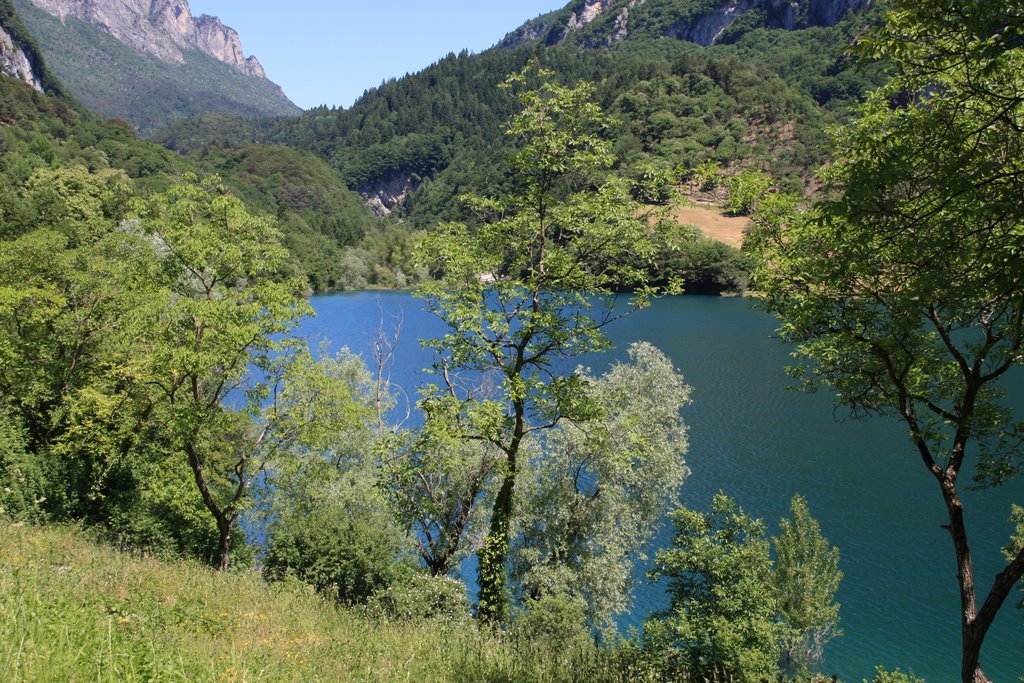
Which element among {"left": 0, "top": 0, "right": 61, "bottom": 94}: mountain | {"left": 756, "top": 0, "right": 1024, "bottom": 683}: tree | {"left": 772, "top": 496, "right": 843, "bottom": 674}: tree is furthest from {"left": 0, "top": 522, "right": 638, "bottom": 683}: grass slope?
{"left": 0, "top": 0, "right": 61, "bottom": 94}: mountain

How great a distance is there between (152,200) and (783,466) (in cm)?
3290

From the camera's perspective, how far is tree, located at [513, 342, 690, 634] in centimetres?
1773

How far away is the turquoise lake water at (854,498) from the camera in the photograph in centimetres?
1983

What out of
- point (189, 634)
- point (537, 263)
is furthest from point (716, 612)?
point (189, 634)

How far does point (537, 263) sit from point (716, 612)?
25.8ft

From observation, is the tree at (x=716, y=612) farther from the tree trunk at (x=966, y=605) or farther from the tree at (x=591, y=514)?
the tree trunk at (x=966, y=605)

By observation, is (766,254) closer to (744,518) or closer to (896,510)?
(744,518)

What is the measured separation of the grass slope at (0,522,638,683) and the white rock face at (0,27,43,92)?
16528 cm

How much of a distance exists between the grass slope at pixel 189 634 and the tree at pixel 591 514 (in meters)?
7.15

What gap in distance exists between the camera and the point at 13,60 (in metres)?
135

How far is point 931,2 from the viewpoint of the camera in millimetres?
4961

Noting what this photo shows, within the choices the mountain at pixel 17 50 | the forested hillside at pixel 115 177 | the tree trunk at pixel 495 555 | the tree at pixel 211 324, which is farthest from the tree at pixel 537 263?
the mountain at pixel 17 50

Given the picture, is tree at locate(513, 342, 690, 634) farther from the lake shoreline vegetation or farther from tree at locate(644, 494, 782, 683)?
tree at locate(644, 494, 782, 683)

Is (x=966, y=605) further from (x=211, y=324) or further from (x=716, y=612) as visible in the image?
(x=211, y=324)
